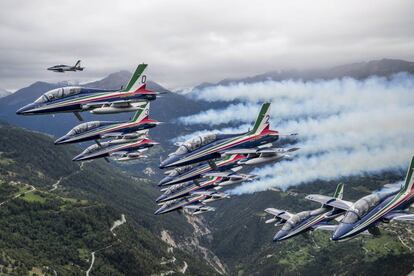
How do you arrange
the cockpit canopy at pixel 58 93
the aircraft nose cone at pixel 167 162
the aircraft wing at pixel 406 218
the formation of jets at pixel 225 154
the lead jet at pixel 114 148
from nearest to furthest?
the aircraft wing at pixel 406 218 < the cockpit canopy at pixel 58 93 < the aircraft nose cone at pixel 167 162 < the formation of jets at pixel 225 154 < the lead jet at pixel 114 148

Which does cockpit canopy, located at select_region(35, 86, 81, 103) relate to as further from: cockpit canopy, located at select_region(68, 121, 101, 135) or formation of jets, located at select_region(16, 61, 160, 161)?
cockpit canopy, located at select_region(68, 121, 101, 135)

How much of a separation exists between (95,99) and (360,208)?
66632 millimetres

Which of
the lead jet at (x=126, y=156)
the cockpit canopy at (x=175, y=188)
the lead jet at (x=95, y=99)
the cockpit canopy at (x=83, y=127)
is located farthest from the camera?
the cockpit canopy at (x=175, y=188)

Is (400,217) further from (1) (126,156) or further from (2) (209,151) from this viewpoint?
(1) (126,156)

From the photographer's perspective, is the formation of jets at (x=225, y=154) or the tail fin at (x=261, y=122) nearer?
the formation of jets at (x=225, y=154)

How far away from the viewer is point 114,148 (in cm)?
13550

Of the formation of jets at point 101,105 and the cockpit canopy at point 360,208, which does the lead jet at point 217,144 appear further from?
the cockpit canopy at point 360,208

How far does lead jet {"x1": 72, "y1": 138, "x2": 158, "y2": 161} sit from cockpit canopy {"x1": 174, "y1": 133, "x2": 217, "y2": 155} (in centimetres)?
2049

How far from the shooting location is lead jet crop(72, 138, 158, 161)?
430ft

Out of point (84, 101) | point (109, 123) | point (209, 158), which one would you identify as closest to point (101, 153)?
point (109, 123)

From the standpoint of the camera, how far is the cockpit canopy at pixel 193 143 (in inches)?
4621

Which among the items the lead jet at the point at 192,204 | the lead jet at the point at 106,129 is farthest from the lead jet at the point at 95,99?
the lead jet at the point at 192,204

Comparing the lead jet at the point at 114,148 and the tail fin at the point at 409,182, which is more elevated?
the lead jet at the point at 114,148

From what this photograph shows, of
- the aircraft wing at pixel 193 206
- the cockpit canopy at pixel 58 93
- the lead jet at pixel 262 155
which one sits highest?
the cockpit canopy at pixel 58 93
